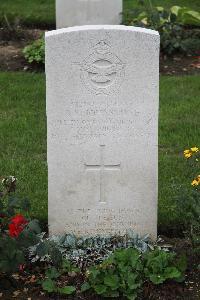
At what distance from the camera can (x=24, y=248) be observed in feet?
15.7

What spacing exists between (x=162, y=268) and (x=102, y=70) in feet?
4.15

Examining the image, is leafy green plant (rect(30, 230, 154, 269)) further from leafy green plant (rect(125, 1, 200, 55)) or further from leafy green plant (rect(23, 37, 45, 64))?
leafy green plant (rect(125, 1, 200, 55))

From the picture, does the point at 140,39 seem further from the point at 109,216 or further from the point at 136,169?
the point at 109,216

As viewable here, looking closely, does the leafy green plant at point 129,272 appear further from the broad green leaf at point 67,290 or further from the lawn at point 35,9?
the lawn at point 35,9

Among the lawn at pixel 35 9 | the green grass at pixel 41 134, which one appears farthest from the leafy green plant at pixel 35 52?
the lawn at pixel 35 9

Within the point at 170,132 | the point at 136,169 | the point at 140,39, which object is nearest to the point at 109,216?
the point at 136,169

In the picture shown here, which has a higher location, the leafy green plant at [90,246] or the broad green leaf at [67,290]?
the leafy green plant at [90,246]

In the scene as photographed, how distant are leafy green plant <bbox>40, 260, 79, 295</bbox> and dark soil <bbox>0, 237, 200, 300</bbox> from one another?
0.04 metres

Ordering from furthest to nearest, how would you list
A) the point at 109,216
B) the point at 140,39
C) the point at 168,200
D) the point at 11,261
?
1. the point at 168,200
2. the point at 109,216
3. the point at 140,39
4. the point at 11,261

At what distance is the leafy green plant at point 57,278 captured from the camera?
460 centimetres

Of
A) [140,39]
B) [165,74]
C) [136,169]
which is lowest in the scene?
[165,74]

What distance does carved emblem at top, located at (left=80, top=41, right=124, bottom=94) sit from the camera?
15.6 feet

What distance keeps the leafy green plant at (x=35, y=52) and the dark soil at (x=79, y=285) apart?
15.6ft

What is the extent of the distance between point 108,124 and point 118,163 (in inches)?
10.8
